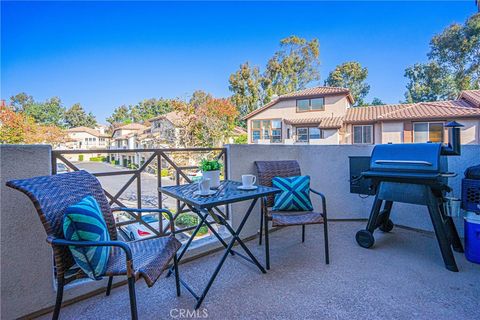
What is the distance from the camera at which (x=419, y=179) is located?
2307 mm

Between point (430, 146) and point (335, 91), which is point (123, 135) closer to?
point (335, 91)

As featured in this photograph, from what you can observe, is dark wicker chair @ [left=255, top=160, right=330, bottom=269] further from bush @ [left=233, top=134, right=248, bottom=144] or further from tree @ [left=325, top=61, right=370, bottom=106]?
tree @ [left=325, top=61, right=370, bottom=106]

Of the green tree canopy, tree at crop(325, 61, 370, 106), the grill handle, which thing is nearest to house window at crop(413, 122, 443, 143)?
the green tree canopy

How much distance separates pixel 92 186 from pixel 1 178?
1.66ft

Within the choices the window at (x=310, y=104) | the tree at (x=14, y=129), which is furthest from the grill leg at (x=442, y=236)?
the tree at (x=14, y=129)

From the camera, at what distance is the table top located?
65.6 inches

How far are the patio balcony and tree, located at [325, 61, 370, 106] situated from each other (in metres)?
23.8

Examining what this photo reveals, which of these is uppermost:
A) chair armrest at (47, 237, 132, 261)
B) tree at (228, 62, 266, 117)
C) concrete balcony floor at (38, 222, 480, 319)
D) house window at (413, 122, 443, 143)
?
tree at (228, 62, 266, 117)

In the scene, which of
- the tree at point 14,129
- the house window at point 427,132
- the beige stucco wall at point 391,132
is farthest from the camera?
the beige stucco wall at point 391,132

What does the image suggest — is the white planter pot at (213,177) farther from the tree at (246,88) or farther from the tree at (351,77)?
the tree at (351,77)

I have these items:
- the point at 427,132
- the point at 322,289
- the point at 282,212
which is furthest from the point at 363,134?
the point at 322,289

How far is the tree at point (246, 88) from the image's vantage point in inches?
834

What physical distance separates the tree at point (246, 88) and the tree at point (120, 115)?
83.0 ft

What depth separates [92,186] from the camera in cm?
171
